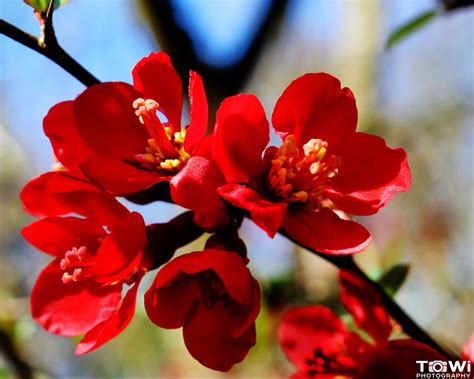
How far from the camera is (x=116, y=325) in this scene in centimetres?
74

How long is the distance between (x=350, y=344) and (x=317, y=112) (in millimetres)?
399

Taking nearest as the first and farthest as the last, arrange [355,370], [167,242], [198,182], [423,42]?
[198,182]
[167,242]
[355,370]
[423,42]

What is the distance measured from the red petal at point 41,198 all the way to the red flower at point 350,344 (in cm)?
43

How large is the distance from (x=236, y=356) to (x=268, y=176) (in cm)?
23

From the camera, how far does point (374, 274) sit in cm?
117

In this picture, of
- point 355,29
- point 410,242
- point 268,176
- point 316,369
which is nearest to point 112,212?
point 268,176

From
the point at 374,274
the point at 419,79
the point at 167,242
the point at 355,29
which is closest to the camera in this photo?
the point at 167,242

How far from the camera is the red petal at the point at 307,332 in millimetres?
1039

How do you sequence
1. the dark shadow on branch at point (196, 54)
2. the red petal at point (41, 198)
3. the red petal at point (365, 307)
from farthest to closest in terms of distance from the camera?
1. the dark shadow on branch at point (196, 54)
2. the red petal at point (365, 307)
3. the red petal at point (41, 198)

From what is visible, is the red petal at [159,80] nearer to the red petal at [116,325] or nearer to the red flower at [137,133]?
the red flower at [137,133]

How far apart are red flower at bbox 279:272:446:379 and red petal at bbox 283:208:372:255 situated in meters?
0.16

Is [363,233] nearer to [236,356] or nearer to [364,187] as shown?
[364,187]

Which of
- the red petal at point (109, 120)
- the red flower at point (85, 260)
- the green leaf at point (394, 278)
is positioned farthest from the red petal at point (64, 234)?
the green leaf at point (394, 278)

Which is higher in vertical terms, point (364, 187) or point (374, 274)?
point (364, 187)
